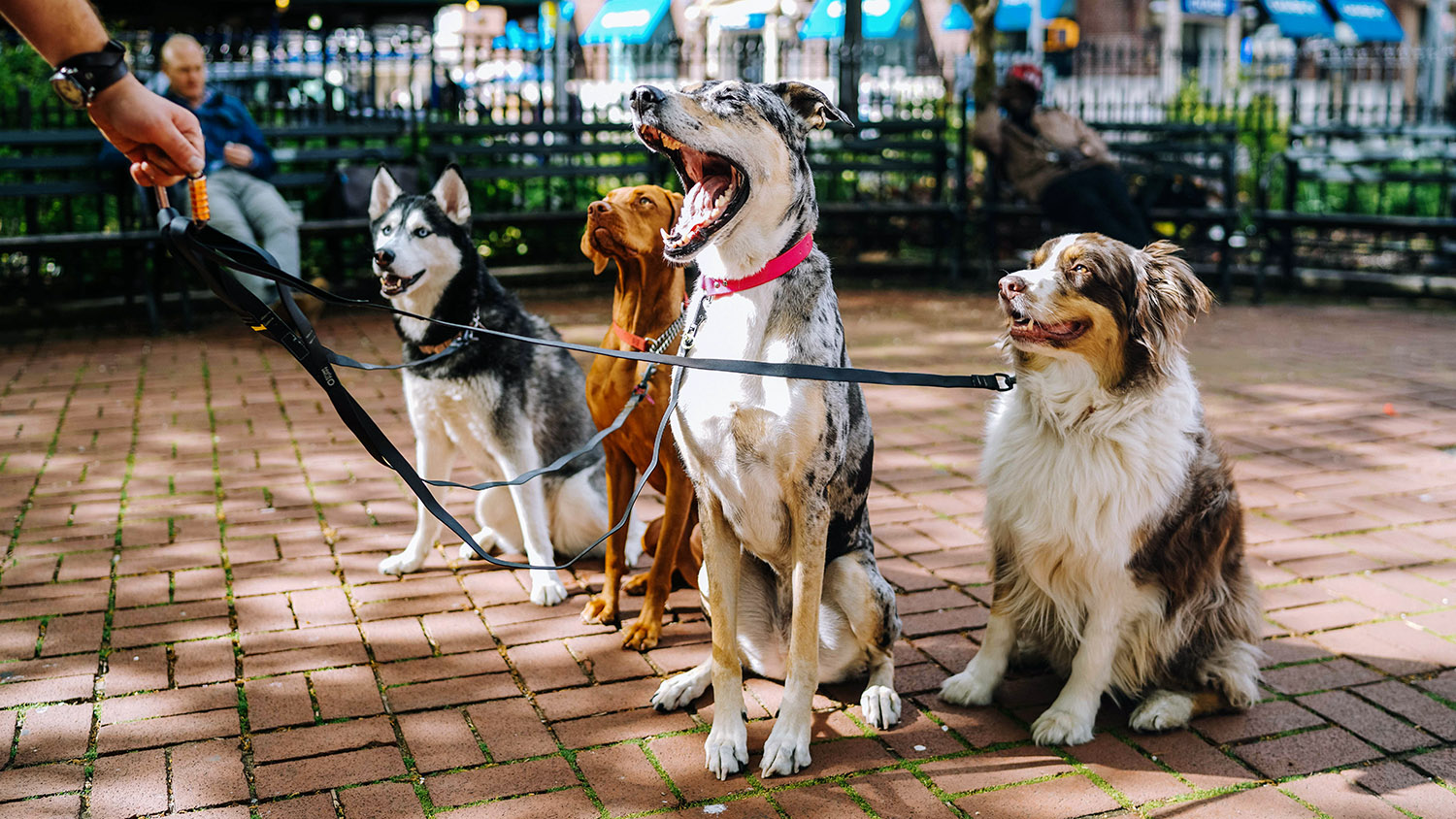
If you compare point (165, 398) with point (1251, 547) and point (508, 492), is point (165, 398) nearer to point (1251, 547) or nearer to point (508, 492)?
Answer: point (508, 492)

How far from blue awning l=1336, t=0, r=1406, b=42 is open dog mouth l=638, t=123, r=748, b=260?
25360 mm

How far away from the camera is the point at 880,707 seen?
Result: 3.22m

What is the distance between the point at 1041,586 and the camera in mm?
3229

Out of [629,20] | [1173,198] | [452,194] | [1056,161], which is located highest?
[629,20]

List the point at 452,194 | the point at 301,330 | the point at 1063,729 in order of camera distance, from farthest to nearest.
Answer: the point at 452,194 < the point at 1063,729 < the point at 301,330

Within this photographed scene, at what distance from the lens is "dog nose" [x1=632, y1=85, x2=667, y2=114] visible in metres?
2.64

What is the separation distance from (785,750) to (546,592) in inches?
54.7

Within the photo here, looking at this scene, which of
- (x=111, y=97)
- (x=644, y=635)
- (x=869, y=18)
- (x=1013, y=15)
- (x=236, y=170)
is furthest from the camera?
(x=869, y=18)

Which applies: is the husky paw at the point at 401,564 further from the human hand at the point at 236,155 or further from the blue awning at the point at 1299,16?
the blue awning at the point at 1299,16

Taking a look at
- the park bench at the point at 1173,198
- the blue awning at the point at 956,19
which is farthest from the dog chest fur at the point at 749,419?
the blue awning at the point at 956,19

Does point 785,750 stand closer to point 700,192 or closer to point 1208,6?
point 700,192

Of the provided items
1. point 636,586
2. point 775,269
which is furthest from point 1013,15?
point 775,269

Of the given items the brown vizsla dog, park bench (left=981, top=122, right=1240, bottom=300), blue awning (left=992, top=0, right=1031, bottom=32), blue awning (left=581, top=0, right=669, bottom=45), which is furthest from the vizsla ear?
blue awning (left=992, top=0, right=1031, bottom=32)

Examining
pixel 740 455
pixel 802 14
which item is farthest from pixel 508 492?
pixel 802 14
